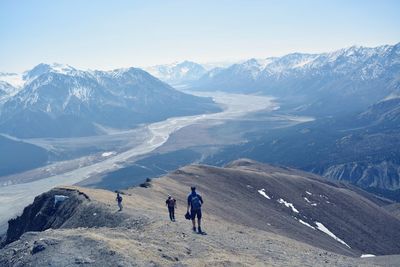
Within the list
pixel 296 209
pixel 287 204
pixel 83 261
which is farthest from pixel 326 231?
pixel 83 261

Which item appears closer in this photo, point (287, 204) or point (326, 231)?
point (326, 231)

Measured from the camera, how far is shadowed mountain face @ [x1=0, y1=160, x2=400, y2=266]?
33.8 meters

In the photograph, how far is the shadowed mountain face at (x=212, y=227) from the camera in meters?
33.8

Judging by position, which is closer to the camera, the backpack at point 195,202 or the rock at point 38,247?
the rock at point 38,247

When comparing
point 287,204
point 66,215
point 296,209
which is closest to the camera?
point 66,215

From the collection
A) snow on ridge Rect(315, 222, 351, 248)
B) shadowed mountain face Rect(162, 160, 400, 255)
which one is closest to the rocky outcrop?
Answer: shadowed mountain face Rect(162, 160, 400, 255)

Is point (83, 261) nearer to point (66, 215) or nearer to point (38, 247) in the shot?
point (38, 247)

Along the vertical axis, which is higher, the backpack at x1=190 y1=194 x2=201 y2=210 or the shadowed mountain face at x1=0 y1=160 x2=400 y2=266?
the backpack at x1=190 y1=194 x2=201 y2=210

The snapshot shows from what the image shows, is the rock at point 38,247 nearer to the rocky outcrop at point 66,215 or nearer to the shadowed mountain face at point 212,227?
the shadowed mountain face at point 212,227

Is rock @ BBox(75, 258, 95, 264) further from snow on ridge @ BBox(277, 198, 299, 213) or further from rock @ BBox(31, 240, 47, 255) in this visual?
snow on ridge @ BBox(277, 198, 299, 213)

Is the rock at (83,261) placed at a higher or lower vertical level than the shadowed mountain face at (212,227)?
higher

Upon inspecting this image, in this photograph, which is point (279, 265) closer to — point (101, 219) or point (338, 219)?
point (101, 219)

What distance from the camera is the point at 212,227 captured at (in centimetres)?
4781

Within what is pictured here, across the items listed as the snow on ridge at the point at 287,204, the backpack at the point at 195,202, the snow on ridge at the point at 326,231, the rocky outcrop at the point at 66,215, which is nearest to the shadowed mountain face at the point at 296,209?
the snow on ridge at the point at 287,204
